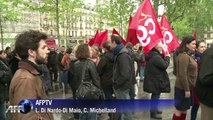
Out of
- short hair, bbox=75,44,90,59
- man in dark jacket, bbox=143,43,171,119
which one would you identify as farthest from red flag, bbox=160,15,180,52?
short hair, bbox=75,44,90,59

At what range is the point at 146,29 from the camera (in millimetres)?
7586

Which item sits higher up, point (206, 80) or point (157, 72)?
point (206, 80)

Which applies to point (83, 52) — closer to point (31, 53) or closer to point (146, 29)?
point (146, 29)

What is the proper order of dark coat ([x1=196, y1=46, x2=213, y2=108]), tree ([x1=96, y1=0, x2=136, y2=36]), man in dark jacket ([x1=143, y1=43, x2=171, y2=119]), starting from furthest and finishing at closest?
tree ([x1=96, y1=0, x2=136, y2=36]) → man in dark jacket ([x1=143, y1=43, x2=171, y2=119]) → dark coat ([x1=196, y1=46, x2=213, y2=108])

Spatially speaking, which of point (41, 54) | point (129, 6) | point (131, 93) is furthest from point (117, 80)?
point (129, 6)

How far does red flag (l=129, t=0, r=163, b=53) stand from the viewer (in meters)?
7.47

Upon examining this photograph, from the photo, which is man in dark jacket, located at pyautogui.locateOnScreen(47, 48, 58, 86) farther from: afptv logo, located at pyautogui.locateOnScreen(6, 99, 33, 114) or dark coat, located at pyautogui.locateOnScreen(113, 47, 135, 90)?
afptv logo, located at pyautogui.locateOnScreen(6, 99, 33, 114)

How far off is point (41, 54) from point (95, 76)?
8.30ft

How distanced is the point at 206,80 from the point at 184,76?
2.05 metres

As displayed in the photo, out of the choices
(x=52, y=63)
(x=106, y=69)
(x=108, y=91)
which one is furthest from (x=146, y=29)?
(x=52, y=63)

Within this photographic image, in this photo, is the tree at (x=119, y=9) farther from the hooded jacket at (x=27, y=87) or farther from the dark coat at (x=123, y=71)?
the hooded jacket at (x=27, y=87)

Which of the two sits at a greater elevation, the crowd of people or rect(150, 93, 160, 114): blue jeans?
the crowd of people

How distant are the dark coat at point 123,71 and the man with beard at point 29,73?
124 inches

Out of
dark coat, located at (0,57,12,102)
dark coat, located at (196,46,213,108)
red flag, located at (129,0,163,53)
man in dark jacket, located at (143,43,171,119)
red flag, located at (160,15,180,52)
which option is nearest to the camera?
dark coat, located at (196,46,213,108)
